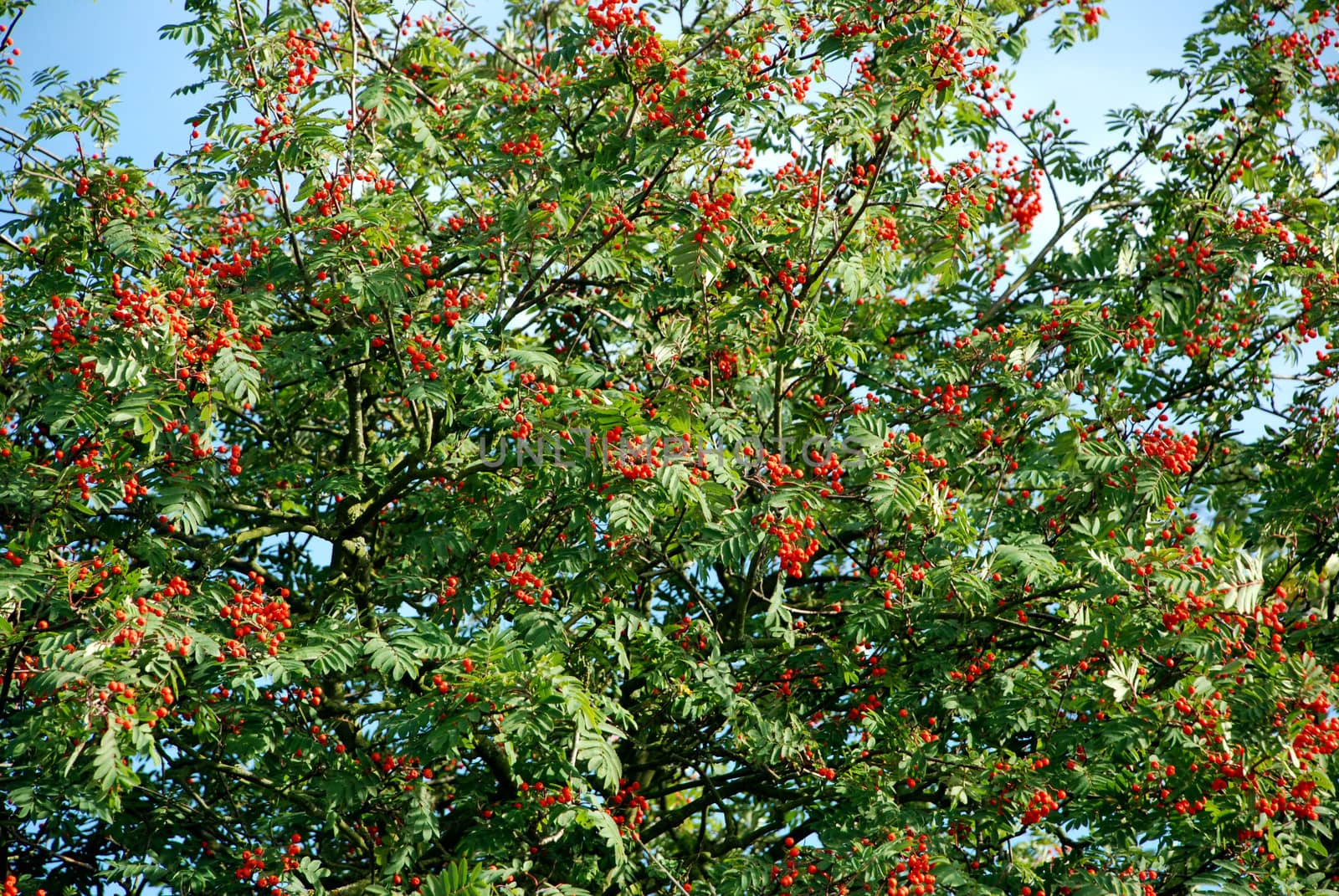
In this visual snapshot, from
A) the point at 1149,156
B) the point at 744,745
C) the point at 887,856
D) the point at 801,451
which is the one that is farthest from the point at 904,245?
the point at 887,856

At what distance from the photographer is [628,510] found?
6.41 m

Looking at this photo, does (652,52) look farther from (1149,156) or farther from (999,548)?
(1149,156)

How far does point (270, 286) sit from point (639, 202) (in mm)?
2503

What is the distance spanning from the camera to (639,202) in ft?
25.7

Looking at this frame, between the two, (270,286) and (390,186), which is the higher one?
(390,186)

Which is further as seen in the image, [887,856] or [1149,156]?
[1149,156]

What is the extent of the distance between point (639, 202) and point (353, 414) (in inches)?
124

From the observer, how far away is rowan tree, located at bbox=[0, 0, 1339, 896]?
6516mm

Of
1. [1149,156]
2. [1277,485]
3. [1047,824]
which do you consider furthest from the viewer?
[1149,156]

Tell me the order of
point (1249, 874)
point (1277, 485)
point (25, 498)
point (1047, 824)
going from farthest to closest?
point (1277, 485) → point (1047, 824) → point (25, 498) → point (1249, 874)

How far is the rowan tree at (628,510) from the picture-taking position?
257 inches

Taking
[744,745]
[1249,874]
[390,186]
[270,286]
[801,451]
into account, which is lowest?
[1249,874]

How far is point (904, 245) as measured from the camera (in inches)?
424

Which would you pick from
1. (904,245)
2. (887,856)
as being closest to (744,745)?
(887,856)
